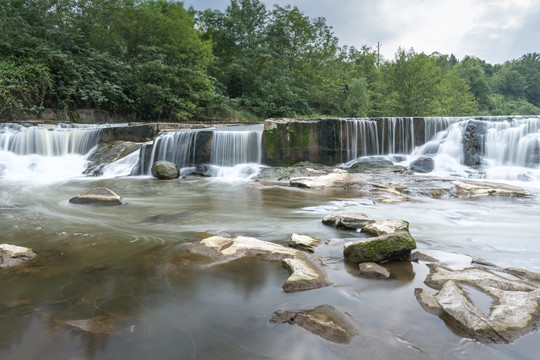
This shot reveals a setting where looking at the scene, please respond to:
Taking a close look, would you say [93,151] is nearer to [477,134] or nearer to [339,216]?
[339,216]

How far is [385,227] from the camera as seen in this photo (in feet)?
13.7

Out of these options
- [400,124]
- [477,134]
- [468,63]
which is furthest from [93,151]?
[468,63]

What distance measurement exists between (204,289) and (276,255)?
0.98 m

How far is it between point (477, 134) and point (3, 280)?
15162 mm

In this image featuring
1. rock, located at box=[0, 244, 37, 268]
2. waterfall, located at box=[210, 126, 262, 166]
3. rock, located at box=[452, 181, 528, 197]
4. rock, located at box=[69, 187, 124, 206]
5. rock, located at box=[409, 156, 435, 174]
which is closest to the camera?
rock, located at box=[0, 244, 37, 268]

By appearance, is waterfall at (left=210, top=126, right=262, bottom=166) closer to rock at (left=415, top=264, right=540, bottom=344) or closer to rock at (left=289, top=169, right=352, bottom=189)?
rock at (left=289, top=169, right=352, bottom=189)

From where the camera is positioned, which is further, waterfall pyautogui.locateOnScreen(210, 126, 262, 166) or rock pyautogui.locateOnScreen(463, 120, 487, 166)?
waterfall pyautogui.locateOnScreen(210, 126, 262, 166)

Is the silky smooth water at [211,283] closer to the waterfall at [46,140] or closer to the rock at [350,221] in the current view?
the rock at [350,221]

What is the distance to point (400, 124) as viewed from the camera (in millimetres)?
A: 14008

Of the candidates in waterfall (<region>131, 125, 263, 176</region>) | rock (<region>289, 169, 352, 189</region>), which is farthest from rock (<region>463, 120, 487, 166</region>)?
waterfall (<region>131, 125, 263, 176</region>)

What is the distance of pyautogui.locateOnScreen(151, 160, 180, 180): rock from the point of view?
11602 mm

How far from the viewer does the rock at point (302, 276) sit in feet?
9.34

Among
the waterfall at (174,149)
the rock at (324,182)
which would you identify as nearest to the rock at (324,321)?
the rock at (324,182)

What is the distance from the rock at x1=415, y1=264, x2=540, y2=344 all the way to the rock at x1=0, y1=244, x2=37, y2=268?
3.93 meters
